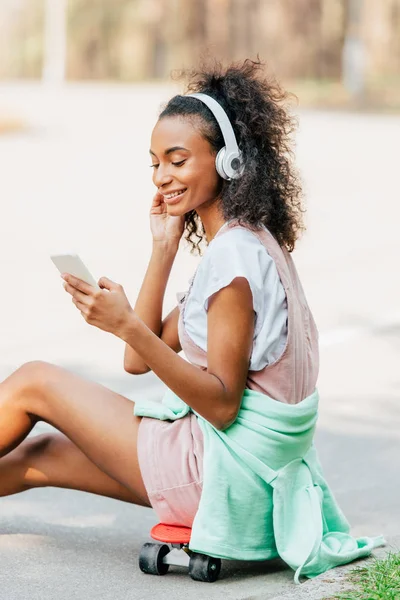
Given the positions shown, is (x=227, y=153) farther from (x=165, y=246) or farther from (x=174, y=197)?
(x=165, y=246)

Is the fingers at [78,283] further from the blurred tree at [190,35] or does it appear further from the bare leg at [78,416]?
the blurred tree at [190,35]

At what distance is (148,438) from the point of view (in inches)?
151

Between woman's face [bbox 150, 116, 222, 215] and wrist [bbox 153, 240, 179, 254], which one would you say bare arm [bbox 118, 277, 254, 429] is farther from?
wrist [bbox 153, 240, 179, 254]

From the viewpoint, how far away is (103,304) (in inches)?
137

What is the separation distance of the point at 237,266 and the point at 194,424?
0.54 meters

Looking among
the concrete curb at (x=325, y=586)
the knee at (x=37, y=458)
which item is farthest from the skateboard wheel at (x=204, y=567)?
the knee at (x=37, y=458)

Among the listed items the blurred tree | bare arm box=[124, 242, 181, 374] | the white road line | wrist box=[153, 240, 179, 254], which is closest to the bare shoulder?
bare arm box=[124, 242, 181, 374]

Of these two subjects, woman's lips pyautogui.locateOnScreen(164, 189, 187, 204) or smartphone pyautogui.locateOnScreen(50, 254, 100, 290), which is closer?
smartphone pyautogui.locateOnScreen(50, 254, 100, 290)

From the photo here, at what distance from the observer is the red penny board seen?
373 cm

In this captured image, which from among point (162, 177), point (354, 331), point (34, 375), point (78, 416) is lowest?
point (354, 331)

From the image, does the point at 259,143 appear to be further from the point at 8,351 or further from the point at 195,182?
the point at 8,351

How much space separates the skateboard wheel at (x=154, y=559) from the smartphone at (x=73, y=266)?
0.93 m

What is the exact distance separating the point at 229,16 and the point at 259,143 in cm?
3755

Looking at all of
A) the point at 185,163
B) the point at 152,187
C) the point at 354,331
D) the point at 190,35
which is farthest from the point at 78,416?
the point at 190,35
